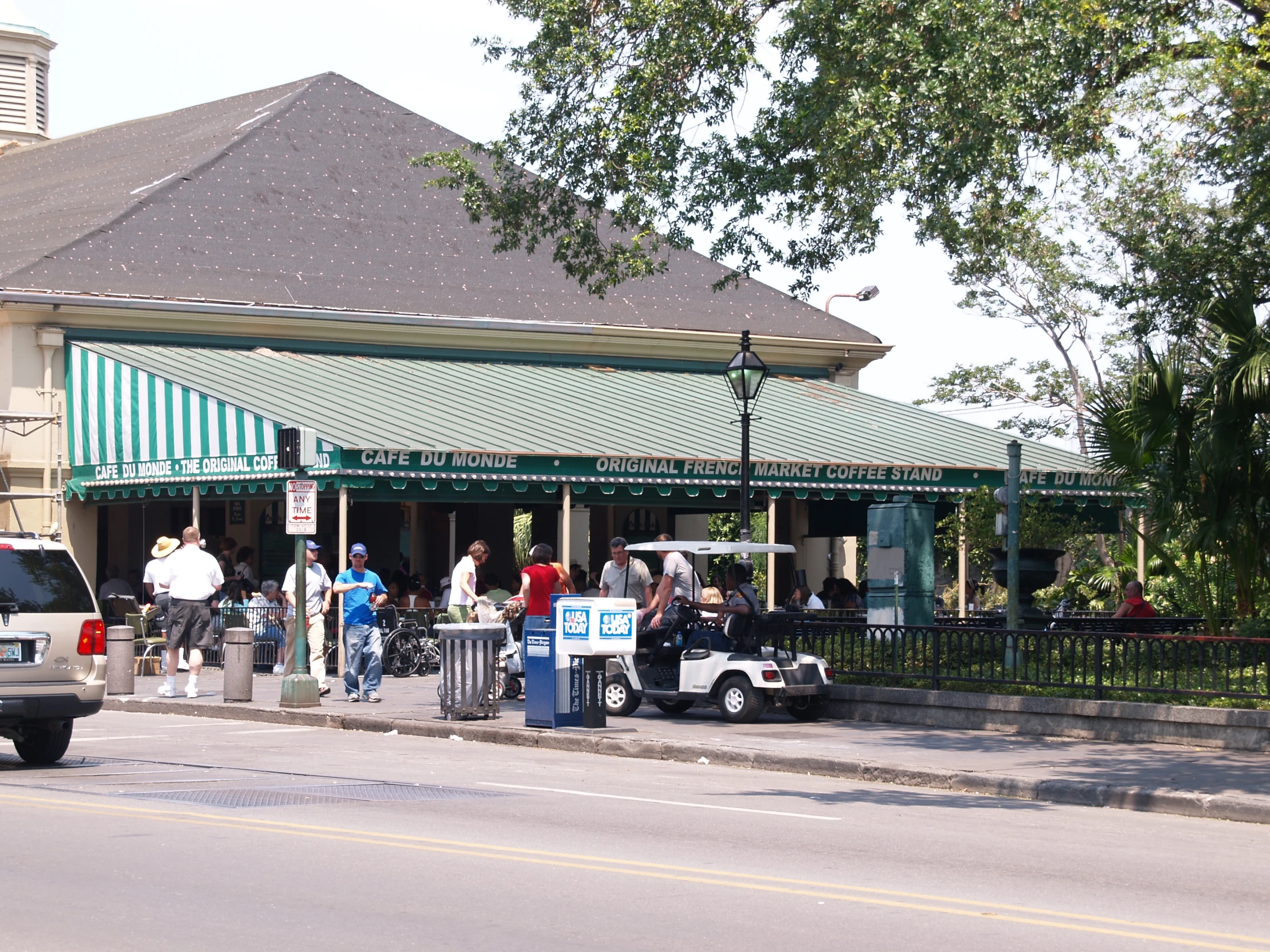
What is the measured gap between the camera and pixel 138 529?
3247cm

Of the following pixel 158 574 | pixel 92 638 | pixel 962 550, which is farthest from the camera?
pixel 962 550

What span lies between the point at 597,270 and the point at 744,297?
1673 centimetres

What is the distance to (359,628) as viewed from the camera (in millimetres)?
19578

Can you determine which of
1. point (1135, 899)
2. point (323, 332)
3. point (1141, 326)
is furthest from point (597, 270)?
point (1135, 899)

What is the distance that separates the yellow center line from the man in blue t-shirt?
26.9ft

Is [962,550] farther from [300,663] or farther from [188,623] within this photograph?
[188,623]

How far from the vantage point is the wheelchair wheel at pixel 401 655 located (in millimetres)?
23891

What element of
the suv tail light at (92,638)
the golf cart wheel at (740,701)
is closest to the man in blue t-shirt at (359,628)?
the golf cart wheel at (740,701)

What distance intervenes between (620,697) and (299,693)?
3.66 m

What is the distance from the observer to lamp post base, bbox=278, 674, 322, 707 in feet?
61.4

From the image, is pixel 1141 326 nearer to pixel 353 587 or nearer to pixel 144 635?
pixel 353 587

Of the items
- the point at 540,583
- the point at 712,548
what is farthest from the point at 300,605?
the point at 712,548

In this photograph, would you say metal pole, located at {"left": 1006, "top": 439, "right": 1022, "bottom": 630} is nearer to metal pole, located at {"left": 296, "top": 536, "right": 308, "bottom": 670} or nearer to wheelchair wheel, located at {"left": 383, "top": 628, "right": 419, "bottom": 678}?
metal pole, located at {"left": 296, "top": 536, "right": 308, "bottom": 670}

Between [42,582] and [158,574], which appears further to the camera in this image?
[158,574]
